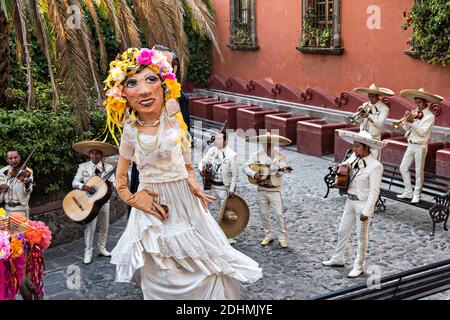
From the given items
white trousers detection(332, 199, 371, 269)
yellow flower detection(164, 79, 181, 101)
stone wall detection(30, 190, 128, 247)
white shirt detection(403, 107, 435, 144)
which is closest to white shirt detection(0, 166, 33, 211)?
stone wall detection(30, 190, 128, 247)

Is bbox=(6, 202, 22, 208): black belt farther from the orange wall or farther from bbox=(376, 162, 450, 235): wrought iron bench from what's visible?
the orange wall

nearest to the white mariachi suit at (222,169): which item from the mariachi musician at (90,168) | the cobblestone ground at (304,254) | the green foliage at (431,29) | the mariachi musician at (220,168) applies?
the mariachi musician at (220,168)

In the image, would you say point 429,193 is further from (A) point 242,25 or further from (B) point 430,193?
(A) point 242,25

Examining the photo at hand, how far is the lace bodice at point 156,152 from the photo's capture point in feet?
19.5

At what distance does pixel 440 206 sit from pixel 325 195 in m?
2.42

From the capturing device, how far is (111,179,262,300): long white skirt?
5.77m

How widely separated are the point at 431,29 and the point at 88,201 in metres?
8.40

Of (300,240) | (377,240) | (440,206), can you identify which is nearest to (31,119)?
(300,240)

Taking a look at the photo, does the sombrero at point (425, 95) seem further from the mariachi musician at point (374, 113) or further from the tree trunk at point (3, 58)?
the tree trunk at point (3, 58)

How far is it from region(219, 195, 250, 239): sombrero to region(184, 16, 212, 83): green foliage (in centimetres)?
1307

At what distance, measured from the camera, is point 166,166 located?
19.7 ft

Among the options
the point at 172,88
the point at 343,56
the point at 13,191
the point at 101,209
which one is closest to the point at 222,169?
the point at 101,209

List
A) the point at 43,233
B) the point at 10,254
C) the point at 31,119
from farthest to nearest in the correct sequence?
the point at 31,119 → the point at 43,233 → the point at 10,254
